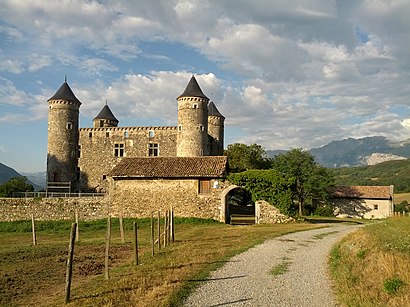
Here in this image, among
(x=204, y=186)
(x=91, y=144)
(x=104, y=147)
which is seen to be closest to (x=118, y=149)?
(x=104, y=147)

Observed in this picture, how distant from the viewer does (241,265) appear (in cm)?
1303

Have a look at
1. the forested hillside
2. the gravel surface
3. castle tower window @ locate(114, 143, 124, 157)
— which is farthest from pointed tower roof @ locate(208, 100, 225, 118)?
the forested hillside

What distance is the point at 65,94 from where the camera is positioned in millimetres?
50031

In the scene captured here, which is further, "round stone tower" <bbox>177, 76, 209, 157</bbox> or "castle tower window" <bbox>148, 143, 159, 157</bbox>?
"castle tower window" <bbox>148, 143, 159, 157</bbox>

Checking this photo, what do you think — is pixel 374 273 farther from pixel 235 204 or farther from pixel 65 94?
pixel 65 94

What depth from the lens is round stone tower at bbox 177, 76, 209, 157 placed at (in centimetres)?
4525

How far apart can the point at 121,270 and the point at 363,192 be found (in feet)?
166

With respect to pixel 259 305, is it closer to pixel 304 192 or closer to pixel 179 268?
pixel 179 268

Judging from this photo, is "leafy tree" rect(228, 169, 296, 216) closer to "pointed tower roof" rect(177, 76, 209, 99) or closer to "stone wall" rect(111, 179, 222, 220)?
"stone wall" rect(111, 179, 222, 220)

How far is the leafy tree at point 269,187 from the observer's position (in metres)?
29.1

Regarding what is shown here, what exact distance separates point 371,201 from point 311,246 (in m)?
42.7

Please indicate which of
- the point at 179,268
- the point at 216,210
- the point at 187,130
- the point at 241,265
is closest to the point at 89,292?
the point at 179,268

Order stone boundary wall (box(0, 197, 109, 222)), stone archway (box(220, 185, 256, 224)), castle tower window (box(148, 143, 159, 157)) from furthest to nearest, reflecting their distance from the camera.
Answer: castle tower window (box(148, 143, 159, 157)), stone boundary wall (box(0, 197, 109, 222)), stone archway (box(220, 185, 256, 224))

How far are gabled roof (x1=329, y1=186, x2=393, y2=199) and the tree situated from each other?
484cm
